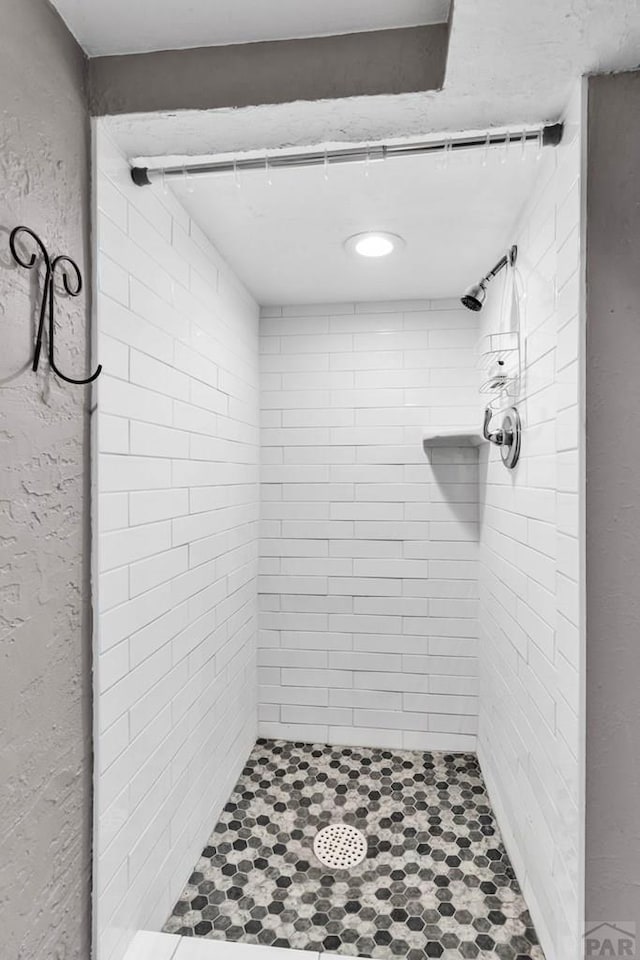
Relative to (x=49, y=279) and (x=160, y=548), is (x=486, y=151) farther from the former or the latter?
(x=160, y=548)

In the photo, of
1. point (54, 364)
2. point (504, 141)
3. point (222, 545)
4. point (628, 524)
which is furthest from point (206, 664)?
point (504, 141)

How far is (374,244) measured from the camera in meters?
1.89

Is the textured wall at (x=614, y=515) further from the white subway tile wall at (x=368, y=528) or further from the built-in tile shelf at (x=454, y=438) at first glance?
the white subway tile wall at (x=368, y=528)

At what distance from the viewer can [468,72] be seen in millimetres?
1001

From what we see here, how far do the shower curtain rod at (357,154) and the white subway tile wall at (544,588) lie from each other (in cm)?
8

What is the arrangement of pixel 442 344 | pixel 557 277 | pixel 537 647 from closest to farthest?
pixel 557 277 < pixel 537 647 < pixel 442 344

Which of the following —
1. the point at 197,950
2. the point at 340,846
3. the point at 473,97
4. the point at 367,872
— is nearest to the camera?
the point at 473,97

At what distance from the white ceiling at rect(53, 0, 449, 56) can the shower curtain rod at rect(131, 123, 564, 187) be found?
0.22m

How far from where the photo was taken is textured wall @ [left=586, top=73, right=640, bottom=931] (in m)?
1.01

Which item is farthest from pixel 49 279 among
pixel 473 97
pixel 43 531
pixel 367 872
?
pixel 367 872

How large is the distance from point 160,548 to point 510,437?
118cm

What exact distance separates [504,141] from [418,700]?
224 cm

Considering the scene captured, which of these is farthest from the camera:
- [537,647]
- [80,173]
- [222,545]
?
[222,545]

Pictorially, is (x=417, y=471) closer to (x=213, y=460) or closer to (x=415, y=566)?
(x=415, y=566)
